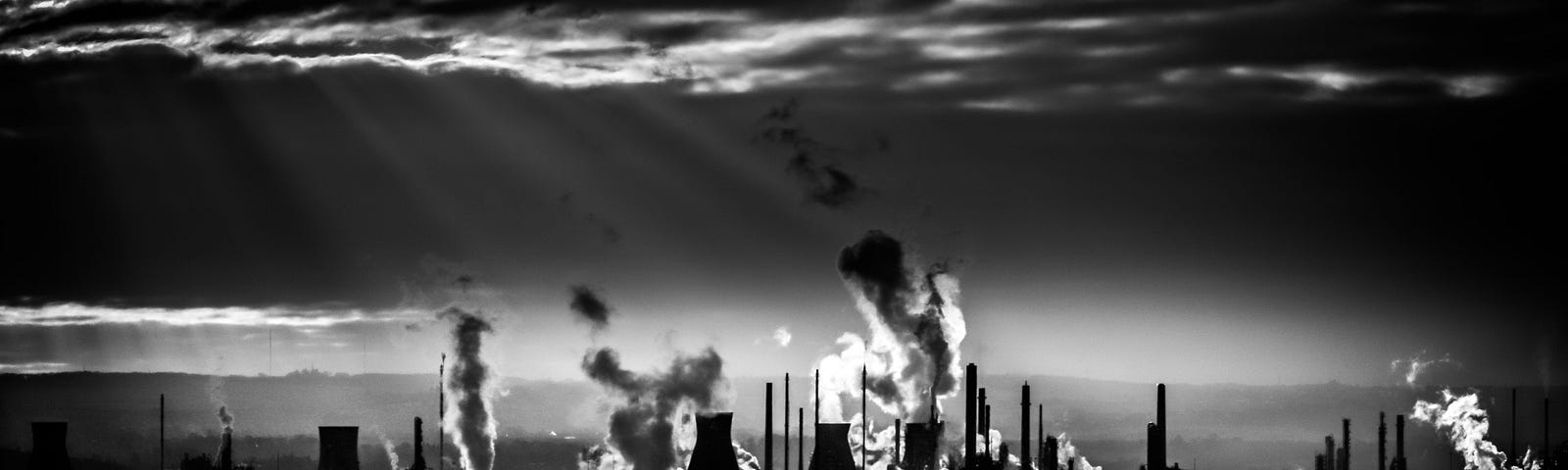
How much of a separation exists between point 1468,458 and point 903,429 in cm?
3460

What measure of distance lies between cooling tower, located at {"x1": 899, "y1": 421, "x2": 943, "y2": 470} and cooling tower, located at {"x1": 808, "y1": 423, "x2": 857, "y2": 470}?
3071 millimetres

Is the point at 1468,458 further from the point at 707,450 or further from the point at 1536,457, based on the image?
the point at 707,450

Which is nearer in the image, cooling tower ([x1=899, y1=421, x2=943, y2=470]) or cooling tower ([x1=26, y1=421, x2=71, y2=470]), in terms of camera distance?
cooling tower ([x1=899, y1=421, x2=943, y2=470])

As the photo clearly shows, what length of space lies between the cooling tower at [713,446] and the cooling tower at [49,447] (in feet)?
84.5

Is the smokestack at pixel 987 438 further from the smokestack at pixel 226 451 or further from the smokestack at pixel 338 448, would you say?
the smokestack at pixel 226 451

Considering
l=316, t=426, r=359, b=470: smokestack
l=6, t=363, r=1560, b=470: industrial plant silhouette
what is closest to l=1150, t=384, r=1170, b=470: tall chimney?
l=6, t=363, r=1560, b=470: industrial plant silhouette

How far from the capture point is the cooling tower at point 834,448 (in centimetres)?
8281

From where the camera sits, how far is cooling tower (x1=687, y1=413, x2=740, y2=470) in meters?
78.6

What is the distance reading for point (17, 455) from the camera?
14612cm

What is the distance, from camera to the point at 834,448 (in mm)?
83562

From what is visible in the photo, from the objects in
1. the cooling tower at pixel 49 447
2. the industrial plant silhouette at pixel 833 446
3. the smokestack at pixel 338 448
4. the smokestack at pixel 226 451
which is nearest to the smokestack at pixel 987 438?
the industrial plant silhouette at pixel 833 446

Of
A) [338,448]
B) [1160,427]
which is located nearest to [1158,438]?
[1160,427]

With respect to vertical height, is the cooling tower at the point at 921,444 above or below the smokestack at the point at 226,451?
above

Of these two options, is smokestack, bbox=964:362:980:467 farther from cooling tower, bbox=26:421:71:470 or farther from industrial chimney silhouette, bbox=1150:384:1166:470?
cooling tower, bbox=26:421:71:470
